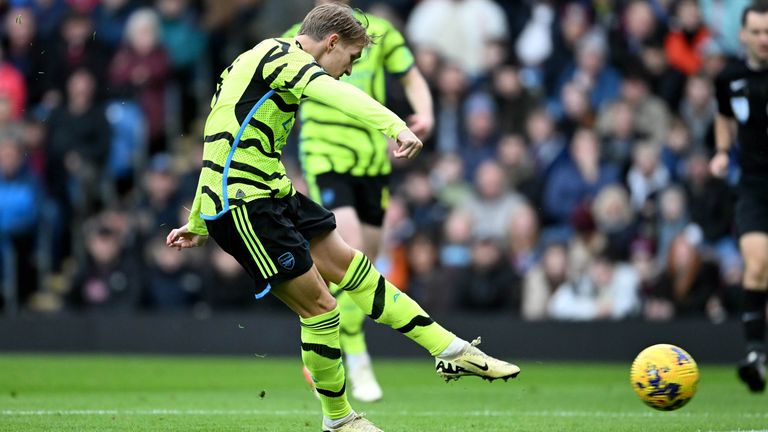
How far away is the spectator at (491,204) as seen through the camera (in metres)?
14.8

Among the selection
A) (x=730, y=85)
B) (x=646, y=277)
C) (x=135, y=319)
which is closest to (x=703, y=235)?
(x=646, y=277)

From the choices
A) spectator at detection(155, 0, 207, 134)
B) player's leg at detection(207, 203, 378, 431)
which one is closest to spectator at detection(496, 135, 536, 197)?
spectator at detection(155, 0, 207, 134)

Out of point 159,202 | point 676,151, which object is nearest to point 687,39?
point 676,151

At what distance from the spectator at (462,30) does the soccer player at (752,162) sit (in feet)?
20.1

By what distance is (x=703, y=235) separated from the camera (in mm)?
13906

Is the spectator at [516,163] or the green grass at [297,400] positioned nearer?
the green grass at [297,400]

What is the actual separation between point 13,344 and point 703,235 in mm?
7533

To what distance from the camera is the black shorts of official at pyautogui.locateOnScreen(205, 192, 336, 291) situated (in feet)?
21.3

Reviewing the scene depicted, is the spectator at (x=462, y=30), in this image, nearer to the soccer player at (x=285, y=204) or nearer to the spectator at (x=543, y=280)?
the spectator at (x=543, y=280)

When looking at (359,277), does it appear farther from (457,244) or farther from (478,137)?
(478,137)

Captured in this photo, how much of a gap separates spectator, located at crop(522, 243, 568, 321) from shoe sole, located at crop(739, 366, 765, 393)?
434cm

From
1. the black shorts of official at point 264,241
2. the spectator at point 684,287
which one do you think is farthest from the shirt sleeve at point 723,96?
the black shorts of official at point 264,241

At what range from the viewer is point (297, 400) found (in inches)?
372

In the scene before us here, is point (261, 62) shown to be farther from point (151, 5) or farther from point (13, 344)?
point (151, 5)
